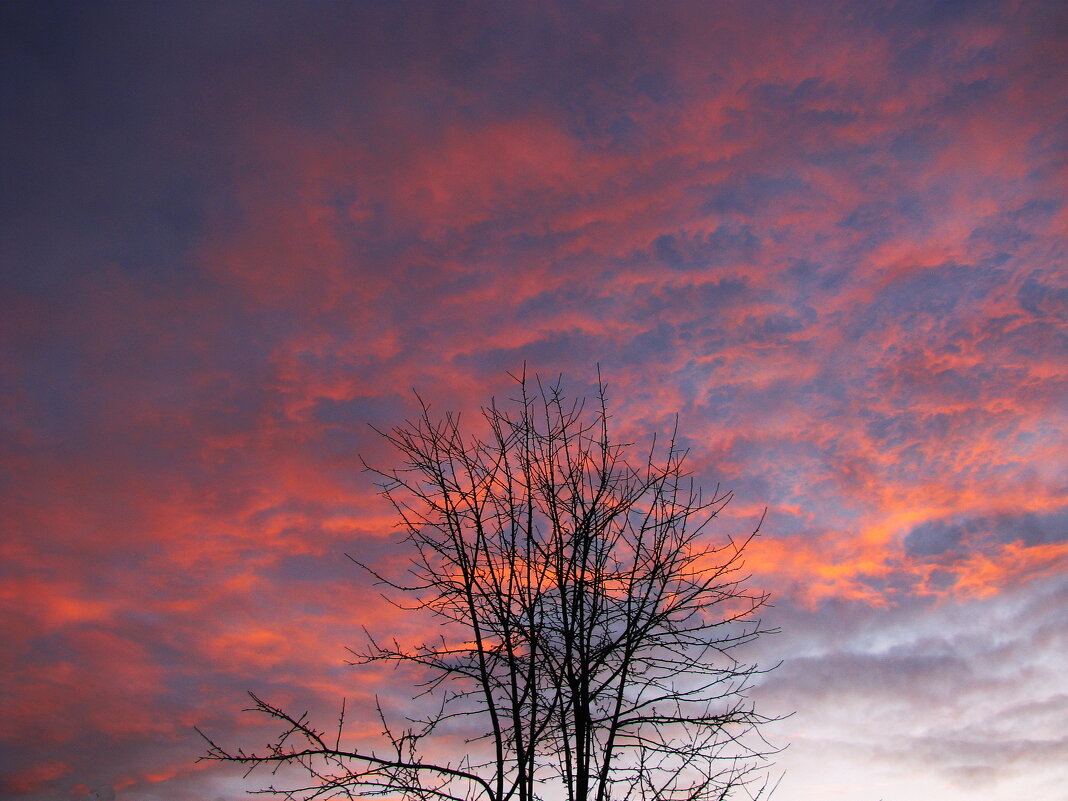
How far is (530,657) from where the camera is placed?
6.11 meters

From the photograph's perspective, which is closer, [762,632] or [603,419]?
[762,632]

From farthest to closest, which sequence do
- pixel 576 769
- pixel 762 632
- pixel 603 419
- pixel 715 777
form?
pixel 603 419 < pixel 762 632 < pixel 715 777 < pixel 576 769

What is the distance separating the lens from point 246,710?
19.8ft

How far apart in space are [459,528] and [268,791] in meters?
2.45

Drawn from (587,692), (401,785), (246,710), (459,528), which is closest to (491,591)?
(459,528)

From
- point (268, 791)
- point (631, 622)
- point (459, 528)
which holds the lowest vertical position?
point (268, 791)

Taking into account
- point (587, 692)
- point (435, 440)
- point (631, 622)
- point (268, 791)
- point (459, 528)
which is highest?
point (435, 440)

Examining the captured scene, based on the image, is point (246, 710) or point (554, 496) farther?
point (554, 496)

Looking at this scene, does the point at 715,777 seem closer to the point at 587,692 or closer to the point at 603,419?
the point at 587,692

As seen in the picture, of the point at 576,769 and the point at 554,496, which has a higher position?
the point at 554,496

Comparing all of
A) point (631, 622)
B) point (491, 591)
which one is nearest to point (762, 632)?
point (631, 622)

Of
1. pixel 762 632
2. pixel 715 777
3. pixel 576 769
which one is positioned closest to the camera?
pixel 576 769

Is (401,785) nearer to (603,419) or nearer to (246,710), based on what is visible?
(246,710)

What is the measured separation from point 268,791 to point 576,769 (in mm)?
2302
